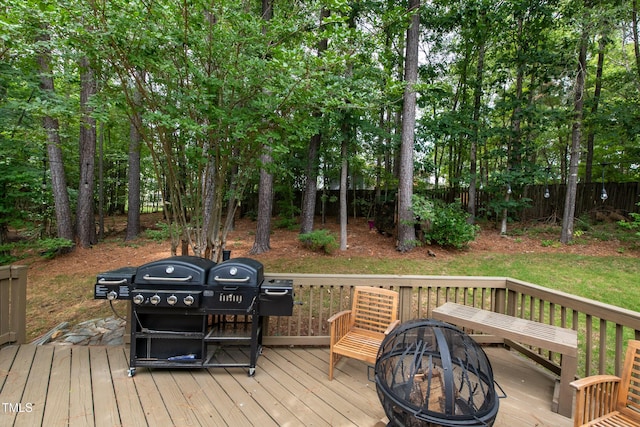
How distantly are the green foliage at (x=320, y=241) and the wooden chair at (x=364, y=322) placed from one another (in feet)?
12.7

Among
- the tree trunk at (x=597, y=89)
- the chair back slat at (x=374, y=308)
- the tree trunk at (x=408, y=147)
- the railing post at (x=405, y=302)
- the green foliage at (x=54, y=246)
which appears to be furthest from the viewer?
the tree trunk at (x=597, y=89)

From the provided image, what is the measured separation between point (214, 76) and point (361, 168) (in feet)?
31.0

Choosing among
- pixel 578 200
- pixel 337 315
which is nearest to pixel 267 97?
pixel 337 315

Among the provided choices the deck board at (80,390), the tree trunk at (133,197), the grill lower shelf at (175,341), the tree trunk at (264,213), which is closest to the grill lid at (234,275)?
the grill lower shelf at (175,341)

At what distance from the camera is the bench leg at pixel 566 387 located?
85.1 inches

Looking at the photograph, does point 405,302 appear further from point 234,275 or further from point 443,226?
point 443,226

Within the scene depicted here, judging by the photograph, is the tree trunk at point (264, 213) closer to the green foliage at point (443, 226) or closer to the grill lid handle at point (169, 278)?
the green foliage at point (443, 226)

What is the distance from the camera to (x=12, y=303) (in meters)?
2.86

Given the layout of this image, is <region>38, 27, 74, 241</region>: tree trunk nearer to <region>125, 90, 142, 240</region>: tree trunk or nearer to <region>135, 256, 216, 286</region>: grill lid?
<region>125, 90, 142, 240</region>: tree trunk

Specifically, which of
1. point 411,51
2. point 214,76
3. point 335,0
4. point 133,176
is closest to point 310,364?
point 214,76

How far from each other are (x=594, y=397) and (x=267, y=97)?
10.4ft

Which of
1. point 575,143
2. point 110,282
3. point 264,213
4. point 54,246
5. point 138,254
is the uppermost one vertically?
point 575,143

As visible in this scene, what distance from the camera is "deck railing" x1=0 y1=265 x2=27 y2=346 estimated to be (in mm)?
2809

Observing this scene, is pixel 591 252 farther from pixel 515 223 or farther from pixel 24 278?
pixel 24 278
